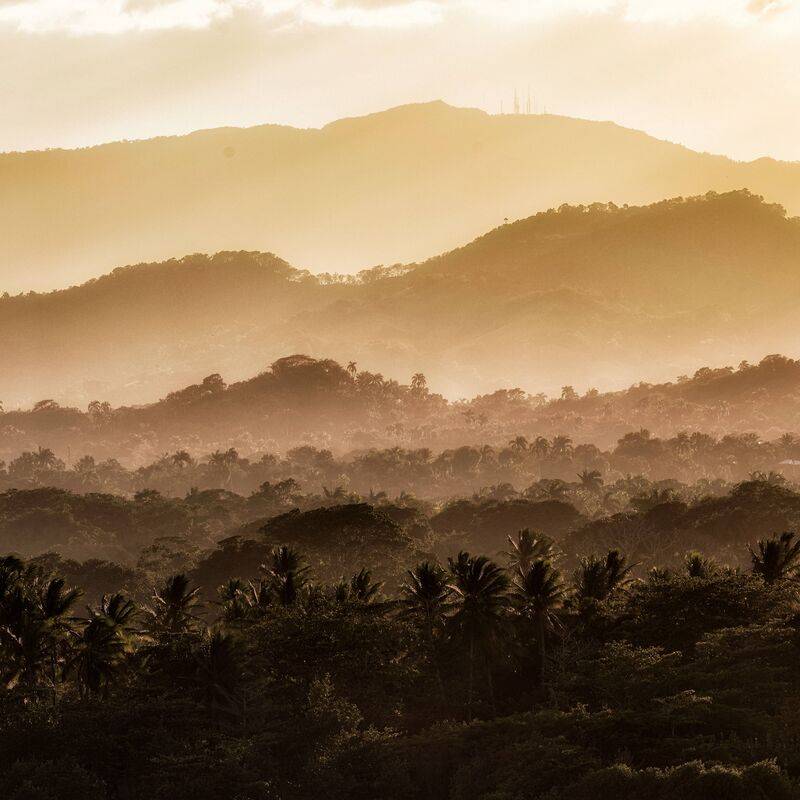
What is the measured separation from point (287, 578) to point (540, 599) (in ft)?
73.2

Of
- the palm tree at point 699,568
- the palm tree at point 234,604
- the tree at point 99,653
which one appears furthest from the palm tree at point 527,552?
the tree at point 99,653

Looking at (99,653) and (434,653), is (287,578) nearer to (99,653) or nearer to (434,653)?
(434,653)

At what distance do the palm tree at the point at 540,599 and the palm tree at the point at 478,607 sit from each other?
159 cm

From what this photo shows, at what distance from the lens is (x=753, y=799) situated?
67688 millimetres

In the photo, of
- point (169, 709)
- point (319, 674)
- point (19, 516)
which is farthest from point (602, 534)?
Answer: point (19, 516)

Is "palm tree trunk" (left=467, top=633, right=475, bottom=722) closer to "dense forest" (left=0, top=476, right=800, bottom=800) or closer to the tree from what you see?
"dense forest" (left=0, top=476, right=800, bottom=800)

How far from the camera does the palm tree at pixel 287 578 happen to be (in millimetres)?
106125

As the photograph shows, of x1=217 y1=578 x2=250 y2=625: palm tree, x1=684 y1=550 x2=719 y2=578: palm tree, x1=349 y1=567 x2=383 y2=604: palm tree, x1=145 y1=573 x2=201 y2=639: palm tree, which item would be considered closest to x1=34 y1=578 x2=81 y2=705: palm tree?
x1=145 y1=573 x2=201 y2=639: palm tree

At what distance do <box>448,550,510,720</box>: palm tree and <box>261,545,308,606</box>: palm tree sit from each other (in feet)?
52.3

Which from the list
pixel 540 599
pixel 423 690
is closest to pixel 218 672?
pixel 423 690

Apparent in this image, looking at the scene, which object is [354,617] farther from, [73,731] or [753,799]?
[753,799]

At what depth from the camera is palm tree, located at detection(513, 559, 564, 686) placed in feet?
316

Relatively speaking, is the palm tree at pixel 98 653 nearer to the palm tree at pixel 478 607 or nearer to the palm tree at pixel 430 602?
the palm tree at pixel 430 602

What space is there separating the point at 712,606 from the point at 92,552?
370 ft
